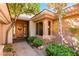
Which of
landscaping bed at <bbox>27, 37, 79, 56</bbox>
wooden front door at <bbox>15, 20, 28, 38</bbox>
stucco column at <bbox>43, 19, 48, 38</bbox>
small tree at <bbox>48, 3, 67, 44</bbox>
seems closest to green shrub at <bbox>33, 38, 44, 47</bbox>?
landscaping bed at <bbox>27, 37, 79, 56</bbox>

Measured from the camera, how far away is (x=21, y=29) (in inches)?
113

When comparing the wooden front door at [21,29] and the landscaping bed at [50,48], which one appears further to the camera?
the wooden front door at [21,29]

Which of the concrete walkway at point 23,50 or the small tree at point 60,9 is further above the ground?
the small tree at point 60,9

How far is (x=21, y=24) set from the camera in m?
2.82

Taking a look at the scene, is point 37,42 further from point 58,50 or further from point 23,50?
point 58,50

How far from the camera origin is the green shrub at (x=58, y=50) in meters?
2.67

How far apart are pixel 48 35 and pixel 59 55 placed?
407 mm

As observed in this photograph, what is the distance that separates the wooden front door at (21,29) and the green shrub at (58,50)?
526 mm

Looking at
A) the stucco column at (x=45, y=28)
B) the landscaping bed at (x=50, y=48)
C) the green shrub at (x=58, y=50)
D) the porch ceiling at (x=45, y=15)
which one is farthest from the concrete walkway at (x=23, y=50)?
the porch ceiling at (x=45, y=15)

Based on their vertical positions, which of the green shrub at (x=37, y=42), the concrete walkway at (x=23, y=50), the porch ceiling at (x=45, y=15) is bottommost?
the concrete walkway at (x=23, y=50)

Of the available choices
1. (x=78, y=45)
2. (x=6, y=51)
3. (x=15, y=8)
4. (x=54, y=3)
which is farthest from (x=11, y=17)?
(x=78, y=45)

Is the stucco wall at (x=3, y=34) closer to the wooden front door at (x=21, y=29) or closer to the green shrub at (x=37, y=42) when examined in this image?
the wooden front door at (x=21, y=29)

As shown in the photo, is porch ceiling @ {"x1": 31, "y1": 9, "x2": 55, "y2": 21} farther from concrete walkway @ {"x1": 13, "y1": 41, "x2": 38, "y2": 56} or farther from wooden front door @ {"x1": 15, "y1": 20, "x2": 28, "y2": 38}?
concrete walkway @ {"x1": 13, "y1": 41, "x2": 38, "y2": 56}

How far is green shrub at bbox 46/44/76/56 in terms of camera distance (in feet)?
8.75
